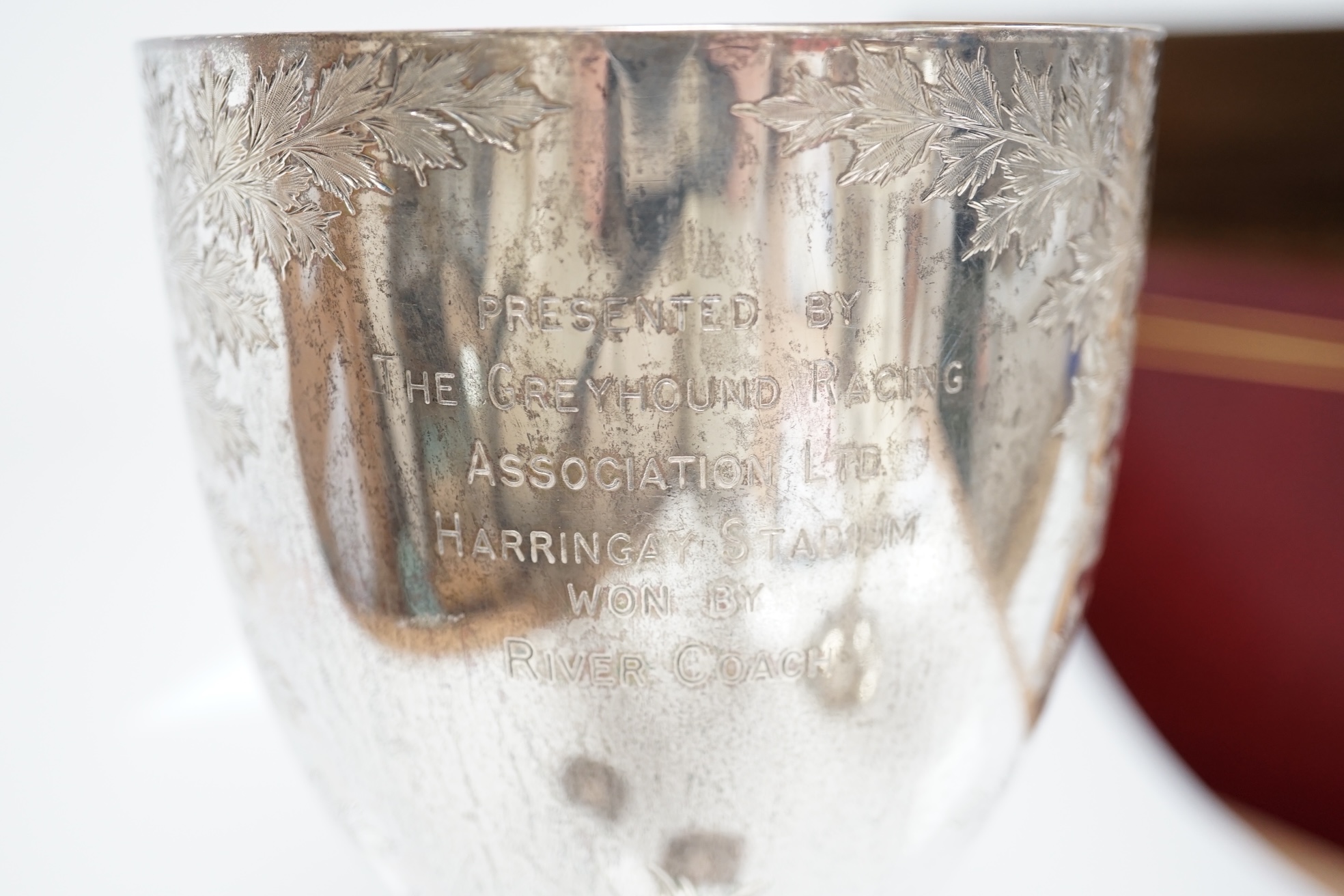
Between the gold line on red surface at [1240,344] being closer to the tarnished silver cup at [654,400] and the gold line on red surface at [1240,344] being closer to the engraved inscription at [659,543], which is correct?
the tarnished silver cup at [654,400]

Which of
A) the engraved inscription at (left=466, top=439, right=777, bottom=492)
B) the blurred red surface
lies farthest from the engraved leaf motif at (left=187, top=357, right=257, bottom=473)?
the blurred red surface

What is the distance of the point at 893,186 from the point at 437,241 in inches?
5.3

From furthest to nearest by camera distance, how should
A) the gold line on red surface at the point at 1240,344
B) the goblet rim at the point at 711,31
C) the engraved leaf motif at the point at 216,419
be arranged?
1. the gold line on red surface at the point at 1240,344
2. the engraved leaf motif at the point at 216,419
3. the goblet rim at the point at 711,31

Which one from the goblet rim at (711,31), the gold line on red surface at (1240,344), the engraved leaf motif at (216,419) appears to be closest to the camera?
the goblet rim at (711,31)

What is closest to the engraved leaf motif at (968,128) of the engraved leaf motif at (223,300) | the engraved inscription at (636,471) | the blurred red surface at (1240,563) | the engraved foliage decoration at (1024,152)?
the engraved foliage decoration at (1024,152)

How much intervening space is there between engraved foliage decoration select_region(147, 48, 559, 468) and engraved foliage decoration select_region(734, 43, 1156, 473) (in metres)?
0.08

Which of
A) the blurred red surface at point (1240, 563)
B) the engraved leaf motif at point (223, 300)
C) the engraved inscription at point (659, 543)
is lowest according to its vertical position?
the blurred red surface at point (1240, 563)

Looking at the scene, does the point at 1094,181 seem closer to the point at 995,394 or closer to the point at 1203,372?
the point at 995,394

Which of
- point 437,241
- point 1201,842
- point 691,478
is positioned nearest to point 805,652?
point 691,478

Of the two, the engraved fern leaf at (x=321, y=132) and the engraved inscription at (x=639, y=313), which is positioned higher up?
the engraved fern leaf at (x=321, y=132)

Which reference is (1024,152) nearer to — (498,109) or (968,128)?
(968,128)

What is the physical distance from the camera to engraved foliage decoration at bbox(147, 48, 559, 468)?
1.20ft

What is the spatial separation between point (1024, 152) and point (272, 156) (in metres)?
0.23

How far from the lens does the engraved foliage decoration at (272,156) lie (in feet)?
1.20
